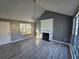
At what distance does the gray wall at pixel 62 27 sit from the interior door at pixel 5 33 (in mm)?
4874

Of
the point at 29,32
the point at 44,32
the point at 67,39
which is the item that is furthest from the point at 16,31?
the point at 67,39

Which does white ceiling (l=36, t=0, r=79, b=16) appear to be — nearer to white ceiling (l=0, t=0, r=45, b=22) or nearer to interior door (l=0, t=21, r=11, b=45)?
white ceiling (l=0, t=0, r=45, b=22)

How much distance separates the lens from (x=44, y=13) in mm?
9234

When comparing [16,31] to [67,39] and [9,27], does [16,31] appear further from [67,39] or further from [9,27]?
[67,39]

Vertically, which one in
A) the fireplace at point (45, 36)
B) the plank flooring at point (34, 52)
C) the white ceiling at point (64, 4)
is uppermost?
the white ceiling at point (64, 4)

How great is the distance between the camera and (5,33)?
6535 mm

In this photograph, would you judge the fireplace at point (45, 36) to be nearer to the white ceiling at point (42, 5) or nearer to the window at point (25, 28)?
the window at point (25, 28)

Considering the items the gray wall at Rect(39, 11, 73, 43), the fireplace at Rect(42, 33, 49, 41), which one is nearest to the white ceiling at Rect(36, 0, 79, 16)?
the gray wall at Rect(39, 11, 73, 43)

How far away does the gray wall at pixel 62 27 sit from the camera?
6797 mm

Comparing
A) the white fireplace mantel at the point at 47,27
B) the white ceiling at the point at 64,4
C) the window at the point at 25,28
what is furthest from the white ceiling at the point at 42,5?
the window at the point at 25,28

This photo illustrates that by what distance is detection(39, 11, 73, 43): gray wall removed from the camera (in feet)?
22.3

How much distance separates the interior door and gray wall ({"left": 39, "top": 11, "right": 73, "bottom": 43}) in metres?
4.87

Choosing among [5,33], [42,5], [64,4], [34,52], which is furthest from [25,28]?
[64,4]

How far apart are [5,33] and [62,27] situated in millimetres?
5586
